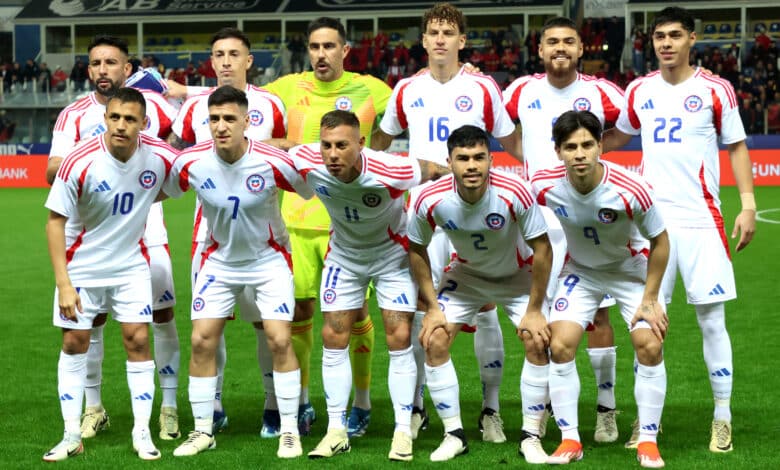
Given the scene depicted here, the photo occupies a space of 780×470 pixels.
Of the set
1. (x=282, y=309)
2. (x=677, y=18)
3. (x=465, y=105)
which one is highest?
(x=677, y=18)

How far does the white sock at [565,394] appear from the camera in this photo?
577cm

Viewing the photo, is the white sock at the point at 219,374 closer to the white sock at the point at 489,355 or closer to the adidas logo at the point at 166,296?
the adidas logo at the point at 166,296

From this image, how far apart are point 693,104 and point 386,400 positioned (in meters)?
2.87

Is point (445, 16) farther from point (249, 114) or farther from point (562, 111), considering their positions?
point (249, 114)

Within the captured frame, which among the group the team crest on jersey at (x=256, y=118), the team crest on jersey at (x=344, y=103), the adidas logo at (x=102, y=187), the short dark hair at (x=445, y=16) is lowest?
the adidas logo at (x=102, y=187)

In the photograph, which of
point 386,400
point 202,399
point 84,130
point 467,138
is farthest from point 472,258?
point 84,130

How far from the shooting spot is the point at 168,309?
261 inches

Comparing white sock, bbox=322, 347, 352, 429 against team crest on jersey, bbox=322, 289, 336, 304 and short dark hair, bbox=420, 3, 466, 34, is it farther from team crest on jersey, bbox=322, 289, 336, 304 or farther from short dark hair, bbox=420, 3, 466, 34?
short dark hair, bbox=420, 3, 466, 34

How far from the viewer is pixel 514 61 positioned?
3366cm

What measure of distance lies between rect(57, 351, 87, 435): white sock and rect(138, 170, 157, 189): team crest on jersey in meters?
0.99

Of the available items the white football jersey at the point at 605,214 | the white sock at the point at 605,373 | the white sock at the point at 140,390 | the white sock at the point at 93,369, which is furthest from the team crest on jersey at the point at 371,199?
the white sock at the point at 93,369

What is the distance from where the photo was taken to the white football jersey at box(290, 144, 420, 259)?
232 inches

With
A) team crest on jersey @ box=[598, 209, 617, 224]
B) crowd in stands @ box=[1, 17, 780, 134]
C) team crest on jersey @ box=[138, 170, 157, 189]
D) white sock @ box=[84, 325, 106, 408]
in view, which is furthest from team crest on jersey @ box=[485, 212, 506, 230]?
crowd in stands @ box=[1, 17, 780, 134]

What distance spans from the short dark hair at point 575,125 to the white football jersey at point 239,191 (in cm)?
147
